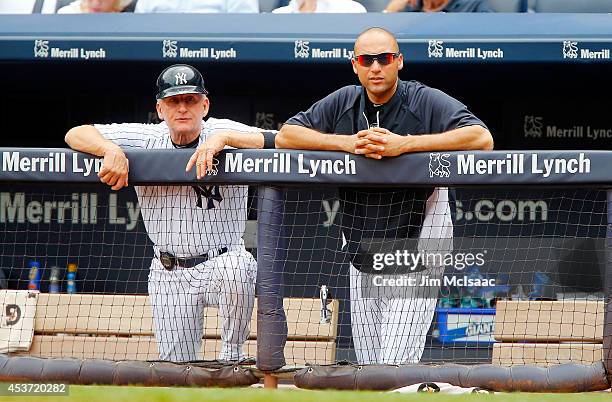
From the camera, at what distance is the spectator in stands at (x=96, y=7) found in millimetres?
7391

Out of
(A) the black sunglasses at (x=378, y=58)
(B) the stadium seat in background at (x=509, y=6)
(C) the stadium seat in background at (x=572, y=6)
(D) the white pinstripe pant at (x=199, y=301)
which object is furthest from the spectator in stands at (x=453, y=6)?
(D) the white pinstripe pant at (x=199, y=301)

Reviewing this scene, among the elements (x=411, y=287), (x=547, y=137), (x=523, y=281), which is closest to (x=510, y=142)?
(x=547, y=137)

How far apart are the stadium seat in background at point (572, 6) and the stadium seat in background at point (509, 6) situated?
106mm

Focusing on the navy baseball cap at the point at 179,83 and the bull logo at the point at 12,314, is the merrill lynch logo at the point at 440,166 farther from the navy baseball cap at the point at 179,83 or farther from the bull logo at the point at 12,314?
the bull logo at the point at 12,314

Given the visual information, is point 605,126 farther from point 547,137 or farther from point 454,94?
point 454,94

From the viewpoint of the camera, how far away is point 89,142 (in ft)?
15.5

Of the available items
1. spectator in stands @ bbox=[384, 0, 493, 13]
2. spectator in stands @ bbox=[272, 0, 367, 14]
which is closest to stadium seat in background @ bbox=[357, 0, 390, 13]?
spectator in stands @ bbox=[272, 0, 367, 14]

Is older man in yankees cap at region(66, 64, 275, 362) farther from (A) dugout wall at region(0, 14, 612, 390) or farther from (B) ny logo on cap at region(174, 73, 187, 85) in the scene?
(A) dugout wall at region(0, 14, 612, 390)

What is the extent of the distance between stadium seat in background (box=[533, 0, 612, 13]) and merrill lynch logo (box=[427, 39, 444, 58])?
113cm

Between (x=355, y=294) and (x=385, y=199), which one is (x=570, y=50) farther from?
(x=355, y=294)

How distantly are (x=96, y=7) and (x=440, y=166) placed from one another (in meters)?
3.58

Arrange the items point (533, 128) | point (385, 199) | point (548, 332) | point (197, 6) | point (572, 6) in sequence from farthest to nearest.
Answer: point (533, 128)
point (197, 6)
point (572, 6)
point (548, 332)
point (385, 199)

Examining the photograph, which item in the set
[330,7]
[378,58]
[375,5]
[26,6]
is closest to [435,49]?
[330,7]

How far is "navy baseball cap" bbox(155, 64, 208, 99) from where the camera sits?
4.96 meters
